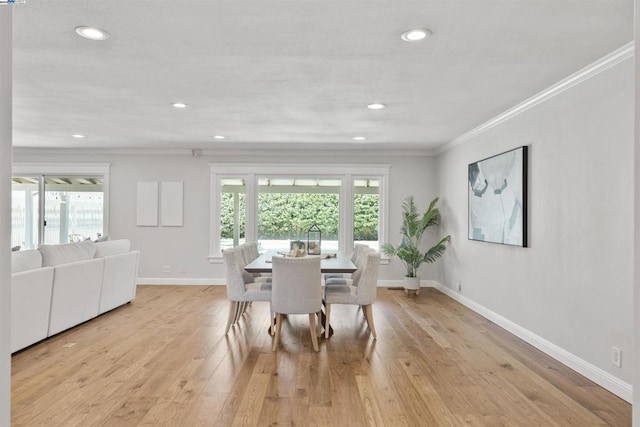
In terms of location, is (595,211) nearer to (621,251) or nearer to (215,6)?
(621,251)

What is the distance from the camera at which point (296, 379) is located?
318cm

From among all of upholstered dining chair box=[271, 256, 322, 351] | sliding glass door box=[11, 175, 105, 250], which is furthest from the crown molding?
upholstered dining chair box=[271, 256, 322, 351]

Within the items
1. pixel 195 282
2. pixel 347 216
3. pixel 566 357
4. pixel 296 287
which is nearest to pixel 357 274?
pixel 296 287

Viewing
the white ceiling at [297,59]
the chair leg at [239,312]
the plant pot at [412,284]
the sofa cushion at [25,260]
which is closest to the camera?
the white ceiling at [297,59]

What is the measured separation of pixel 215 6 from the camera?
2277 mm

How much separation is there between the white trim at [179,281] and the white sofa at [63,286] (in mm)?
1641

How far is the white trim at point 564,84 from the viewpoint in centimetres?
288

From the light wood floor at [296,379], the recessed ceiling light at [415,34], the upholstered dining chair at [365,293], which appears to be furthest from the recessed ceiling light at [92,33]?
the upholstered dining chair at [365,293]

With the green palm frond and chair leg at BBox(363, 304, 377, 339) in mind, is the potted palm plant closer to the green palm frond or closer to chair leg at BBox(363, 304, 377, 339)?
the green palm frond

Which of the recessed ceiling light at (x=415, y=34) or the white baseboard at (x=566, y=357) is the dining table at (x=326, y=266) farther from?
the recessed ceiling light at (x=415, y=34)

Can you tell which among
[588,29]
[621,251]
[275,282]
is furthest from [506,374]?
[588,29]

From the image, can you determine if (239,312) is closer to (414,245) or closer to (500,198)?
(500,198)

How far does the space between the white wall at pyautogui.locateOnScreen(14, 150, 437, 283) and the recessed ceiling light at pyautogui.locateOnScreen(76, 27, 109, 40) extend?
463 centimetres

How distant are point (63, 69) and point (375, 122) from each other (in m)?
3.23
